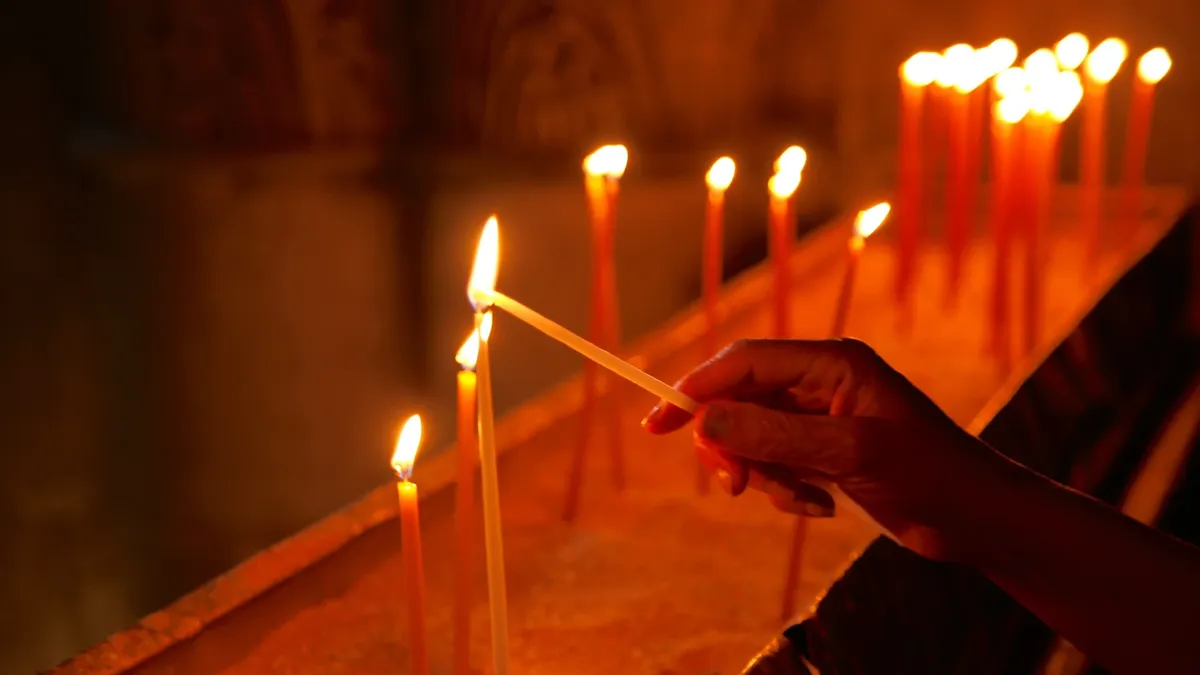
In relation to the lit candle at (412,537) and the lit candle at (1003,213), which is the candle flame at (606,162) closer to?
the lit candle at (412,537)

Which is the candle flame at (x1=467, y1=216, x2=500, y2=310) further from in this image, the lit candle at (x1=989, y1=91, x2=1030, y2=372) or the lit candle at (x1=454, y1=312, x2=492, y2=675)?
the lit candle at (x1=989, y1=91, x2=1030, y2=372)

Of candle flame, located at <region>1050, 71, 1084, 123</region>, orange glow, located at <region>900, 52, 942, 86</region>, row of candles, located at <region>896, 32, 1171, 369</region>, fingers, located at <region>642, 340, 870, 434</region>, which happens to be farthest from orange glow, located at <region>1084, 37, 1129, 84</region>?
fingers, located at <region>642, 340, 870, 434</region>

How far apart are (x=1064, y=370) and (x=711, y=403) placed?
74 cm

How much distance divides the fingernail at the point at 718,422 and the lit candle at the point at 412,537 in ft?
0.56

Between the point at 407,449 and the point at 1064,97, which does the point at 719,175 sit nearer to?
the point at 407,449

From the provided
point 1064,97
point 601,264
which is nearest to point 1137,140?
point 1064,97

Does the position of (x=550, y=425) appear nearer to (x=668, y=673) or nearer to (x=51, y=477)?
(x=668, y=673)

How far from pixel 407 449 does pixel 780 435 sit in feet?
0.73

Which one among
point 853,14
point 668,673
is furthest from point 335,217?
point 668,673

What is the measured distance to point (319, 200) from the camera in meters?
2.51

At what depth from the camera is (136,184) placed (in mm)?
2383

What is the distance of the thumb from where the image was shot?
2.42 feet

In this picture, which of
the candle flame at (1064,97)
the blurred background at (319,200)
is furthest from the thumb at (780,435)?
the blurred background at (319,200)

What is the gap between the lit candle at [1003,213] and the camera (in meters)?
1.55
